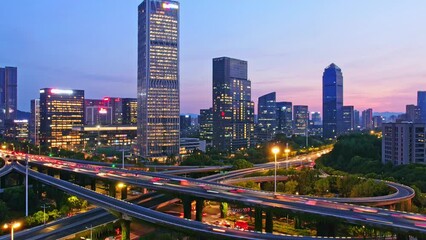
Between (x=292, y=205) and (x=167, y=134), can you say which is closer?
(x=292, y=205)

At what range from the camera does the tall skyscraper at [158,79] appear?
190 m

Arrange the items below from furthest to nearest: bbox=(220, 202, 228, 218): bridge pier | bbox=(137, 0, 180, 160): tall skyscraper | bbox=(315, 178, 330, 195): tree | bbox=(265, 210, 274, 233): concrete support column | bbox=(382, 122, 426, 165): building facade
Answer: bbox=(137, 0, 180, 160): tall skyscraper < bbox=(382, 122, 426, 165): building facade < bbox=(315, 178, 330, 195): tree < bbox=(220, 202, 228, 218): bridge pier < bbox=(265, 210, 274, 233): concrete support column

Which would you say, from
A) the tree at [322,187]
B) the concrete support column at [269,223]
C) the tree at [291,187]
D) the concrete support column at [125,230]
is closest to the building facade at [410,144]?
the tree at [322,187]

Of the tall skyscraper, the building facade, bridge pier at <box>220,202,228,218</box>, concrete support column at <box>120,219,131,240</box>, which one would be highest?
the tall skyscraper

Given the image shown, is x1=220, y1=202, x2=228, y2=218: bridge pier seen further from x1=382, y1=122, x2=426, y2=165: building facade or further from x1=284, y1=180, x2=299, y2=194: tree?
x1=382, y1=122, x2=426, y2=165: building facade

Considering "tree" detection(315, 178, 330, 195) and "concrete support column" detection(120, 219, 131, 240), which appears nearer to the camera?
"concrete support column" detection(120, 219, 131, 240)

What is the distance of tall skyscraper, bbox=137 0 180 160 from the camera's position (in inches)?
7490

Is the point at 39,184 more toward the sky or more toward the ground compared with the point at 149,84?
more toward the ground

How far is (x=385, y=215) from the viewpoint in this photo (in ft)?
147

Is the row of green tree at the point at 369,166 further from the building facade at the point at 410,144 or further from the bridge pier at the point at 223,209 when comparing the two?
the bridge pier at the point at 223,209

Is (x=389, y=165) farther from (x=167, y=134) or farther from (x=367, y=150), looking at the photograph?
(x=167, y=134)

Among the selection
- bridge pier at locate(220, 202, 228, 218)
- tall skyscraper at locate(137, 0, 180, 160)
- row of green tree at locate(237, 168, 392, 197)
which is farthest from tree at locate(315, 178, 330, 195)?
tall skyscraper at locate(137, 0, 180, 160)

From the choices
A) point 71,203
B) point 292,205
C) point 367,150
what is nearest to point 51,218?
point 71,203

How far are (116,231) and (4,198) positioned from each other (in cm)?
3929
